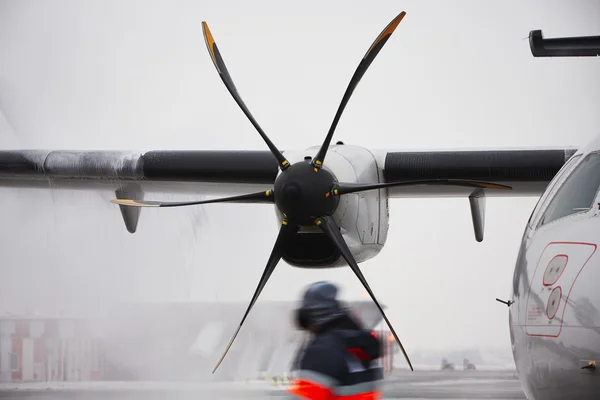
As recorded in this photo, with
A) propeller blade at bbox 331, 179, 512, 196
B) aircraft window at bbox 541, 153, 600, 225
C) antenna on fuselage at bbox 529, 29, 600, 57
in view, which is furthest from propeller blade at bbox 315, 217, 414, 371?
aircraft window at bbox 541, 153, 600, 225

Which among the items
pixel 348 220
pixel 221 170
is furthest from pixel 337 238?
pixel 221 170

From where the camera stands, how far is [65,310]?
14188 millimetres

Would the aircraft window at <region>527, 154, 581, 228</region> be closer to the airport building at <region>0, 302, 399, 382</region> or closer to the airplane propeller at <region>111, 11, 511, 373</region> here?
the airplane propeller at <region>111, 11, 511, 373</region>

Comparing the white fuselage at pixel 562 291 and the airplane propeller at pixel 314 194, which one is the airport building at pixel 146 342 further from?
the white fuselage at pixel 562 291

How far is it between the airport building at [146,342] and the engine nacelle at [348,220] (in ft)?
17.2

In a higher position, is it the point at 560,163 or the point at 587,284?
the point at 560,163

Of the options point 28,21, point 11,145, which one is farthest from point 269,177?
point 28,21

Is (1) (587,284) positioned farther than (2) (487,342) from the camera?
No

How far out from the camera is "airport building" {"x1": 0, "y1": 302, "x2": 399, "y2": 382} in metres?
14.3

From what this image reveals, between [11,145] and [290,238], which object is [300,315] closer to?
[290,238]

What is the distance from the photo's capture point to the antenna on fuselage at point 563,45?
6.85 metres

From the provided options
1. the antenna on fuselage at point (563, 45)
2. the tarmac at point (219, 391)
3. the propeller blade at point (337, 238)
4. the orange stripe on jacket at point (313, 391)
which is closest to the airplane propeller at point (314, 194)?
the propeller blade at point (337, 238)

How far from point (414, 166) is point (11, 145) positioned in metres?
8.16

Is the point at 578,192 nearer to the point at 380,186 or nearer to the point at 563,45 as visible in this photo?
the point at 563,45
